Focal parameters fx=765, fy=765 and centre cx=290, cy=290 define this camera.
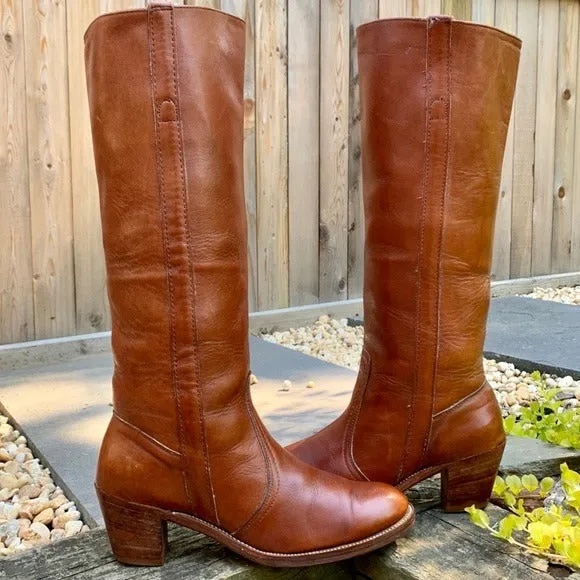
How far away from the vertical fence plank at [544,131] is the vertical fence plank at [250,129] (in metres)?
1.72

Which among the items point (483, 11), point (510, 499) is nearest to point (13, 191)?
point (510, 499)

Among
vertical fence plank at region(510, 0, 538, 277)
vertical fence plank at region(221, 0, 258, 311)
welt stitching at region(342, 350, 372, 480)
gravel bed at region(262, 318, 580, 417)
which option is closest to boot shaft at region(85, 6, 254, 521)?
welt stitching at region(342, 350, 372, 480)

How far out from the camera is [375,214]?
113cm

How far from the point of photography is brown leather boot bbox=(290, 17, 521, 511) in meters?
1.05

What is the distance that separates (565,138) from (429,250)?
3379mm

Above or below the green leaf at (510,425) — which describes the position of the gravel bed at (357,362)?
below

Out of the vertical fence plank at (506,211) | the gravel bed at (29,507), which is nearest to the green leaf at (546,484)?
the gravel bed at (29,507)

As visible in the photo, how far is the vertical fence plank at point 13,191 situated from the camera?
7.95ft

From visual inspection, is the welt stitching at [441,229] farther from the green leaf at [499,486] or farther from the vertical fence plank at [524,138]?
the vertical fence plank at [524,138]

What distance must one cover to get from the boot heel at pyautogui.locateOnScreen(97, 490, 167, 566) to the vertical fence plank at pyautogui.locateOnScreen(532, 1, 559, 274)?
133 inches

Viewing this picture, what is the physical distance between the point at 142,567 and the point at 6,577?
170 millimetres

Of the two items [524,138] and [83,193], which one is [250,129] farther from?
[524,138]

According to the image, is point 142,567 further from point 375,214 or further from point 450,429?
point 375,214

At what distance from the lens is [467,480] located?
1.13m
